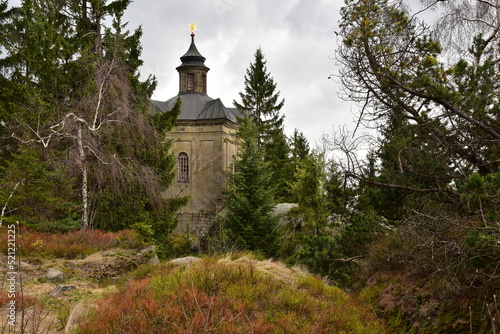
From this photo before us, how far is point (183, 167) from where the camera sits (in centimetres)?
3225

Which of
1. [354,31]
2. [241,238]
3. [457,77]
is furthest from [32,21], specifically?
[457,77]

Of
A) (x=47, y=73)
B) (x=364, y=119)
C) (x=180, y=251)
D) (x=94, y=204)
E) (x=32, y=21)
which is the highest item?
(x=32, y=21)

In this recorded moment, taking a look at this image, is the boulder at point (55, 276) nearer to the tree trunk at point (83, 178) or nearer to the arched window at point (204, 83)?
the tree trunk at point (83, 178)

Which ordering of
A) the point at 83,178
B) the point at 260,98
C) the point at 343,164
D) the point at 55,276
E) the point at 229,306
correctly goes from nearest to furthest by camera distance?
the point at 229,306 → the point at 343,164 → the point at 55,276 → the point at 83,178 → the point at 260,98

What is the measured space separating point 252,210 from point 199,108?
14.7 metres

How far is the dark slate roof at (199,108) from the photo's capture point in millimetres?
31641

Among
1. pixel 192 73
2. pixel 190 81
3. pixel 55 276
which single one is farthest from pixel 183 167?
pixel 55 276

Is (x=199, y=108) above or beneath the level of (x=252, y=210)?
above

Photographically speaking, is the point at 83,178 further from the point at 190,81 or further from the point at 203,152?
the point at 190,81

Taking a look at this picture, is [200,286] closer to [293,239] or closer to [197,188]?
[293,239]

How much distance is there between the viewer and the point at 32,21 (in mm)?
16422

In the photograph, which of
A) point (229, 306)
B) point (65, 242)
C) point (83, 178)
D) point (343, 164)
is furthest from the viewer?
point (83, 178)

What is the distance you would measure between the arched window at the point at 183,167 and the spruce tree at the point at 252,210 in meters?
11.2

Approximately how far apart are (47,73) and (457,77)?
15067 mm
